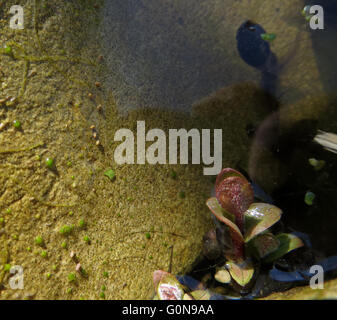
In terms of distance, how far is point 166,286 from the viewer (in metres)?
1.78

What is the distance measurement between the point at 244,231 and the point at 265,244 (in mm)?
161

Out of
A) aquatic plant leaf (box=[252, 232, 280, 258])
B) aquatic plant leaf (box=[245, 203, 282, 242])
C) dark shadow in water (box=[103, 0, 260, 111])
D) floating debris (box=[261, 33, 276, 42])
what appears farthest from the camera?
floating debris (box=[261, 33, 276, 42])

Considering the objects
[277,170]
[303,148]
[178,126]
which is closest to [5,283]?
[178,126]

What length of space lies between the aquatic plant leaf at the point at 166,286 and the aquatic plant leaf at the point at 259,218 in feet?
1.81

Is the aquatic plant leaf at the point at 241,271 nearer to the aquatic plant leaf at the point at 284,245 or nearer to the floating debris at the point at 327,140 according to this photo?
the aquatic plant leaf at the point at 284,245

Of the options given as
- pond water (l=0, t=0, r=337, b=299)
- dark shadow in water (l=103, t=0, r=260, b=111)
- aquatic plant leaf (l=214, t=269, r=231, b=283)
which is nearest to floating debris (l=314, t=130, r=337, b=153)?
pond water (l=0, t=0, r=337, b=299)

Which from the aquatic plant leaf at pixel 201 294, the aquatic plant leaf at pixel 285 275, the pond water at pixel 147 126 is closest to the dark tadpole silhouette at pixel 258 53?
the pond water at pixel 147 126

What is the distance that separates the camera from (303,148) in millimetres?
2242

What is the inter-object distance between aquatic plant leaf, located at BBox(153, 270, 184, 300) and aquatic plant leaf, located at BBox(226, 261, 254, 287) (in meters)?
0.37

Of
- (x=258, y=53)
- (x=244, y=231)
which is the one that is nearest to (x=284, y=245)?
(x=244, y=231)

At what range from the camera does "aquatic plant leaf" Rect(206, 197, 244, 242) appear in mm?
1714

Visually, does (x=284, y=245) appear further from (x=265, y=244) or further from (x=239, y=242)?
(x=239, y=242)

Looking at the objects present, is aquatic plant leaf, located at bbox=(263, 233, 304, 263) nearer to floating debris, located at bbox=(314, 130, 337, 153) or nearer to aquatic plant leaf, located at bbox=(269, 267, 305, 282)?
aquatic plant leaf, located at bbox=(269, 267, 305, 282)
